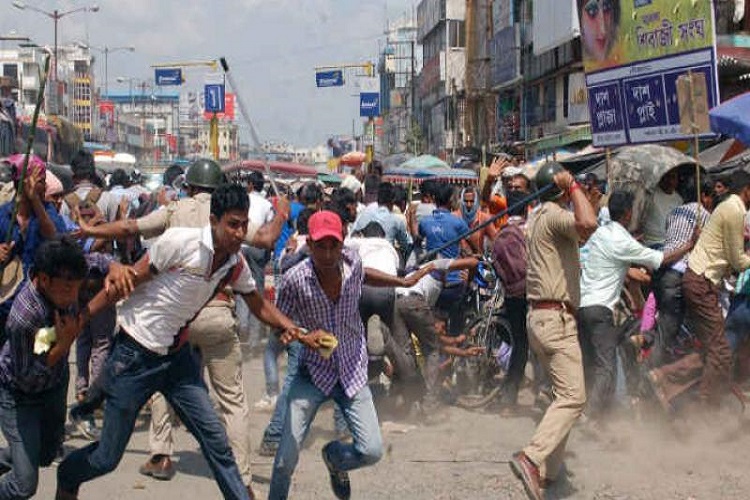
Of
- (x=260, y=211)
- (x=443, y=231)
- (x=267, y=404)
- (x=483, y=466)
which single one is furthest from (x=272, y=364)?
(x=483, y=466)

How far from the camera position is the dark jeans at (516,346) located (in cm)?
862

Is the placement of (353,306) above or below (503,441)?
above

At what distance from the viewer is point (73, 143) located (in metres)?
28.0

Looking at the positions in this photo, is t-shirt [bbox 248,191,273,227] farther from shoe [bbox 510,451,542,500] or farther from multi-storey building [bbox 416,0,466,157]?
multi-storey building [bbox 416,0,466,157]

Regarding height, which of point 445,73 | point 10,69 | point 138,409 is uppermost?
point 10,69

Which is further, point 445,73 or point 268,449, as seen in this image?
point 445,73

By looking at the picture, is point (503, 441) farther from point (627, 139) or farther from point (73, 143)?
point (73, 143)

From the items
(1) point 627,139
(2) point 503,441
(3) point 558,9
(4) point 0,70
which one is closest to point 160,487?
(2) point 503,441

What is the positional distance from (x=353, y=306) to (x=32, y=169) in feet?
6.87

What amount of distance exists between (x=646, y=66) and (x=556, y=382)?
34.4 feet

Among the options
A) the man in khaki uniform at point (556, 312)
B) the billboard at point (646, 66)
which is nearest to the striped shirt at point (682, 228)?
the man in khaki uniform at point (556, 312)

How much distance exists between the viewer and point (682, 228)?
820 cm

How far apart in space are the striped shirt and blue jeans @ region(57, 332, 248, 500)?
424 cm

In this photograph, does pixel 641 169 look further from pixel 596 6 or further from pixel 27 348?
pixel 596 6
